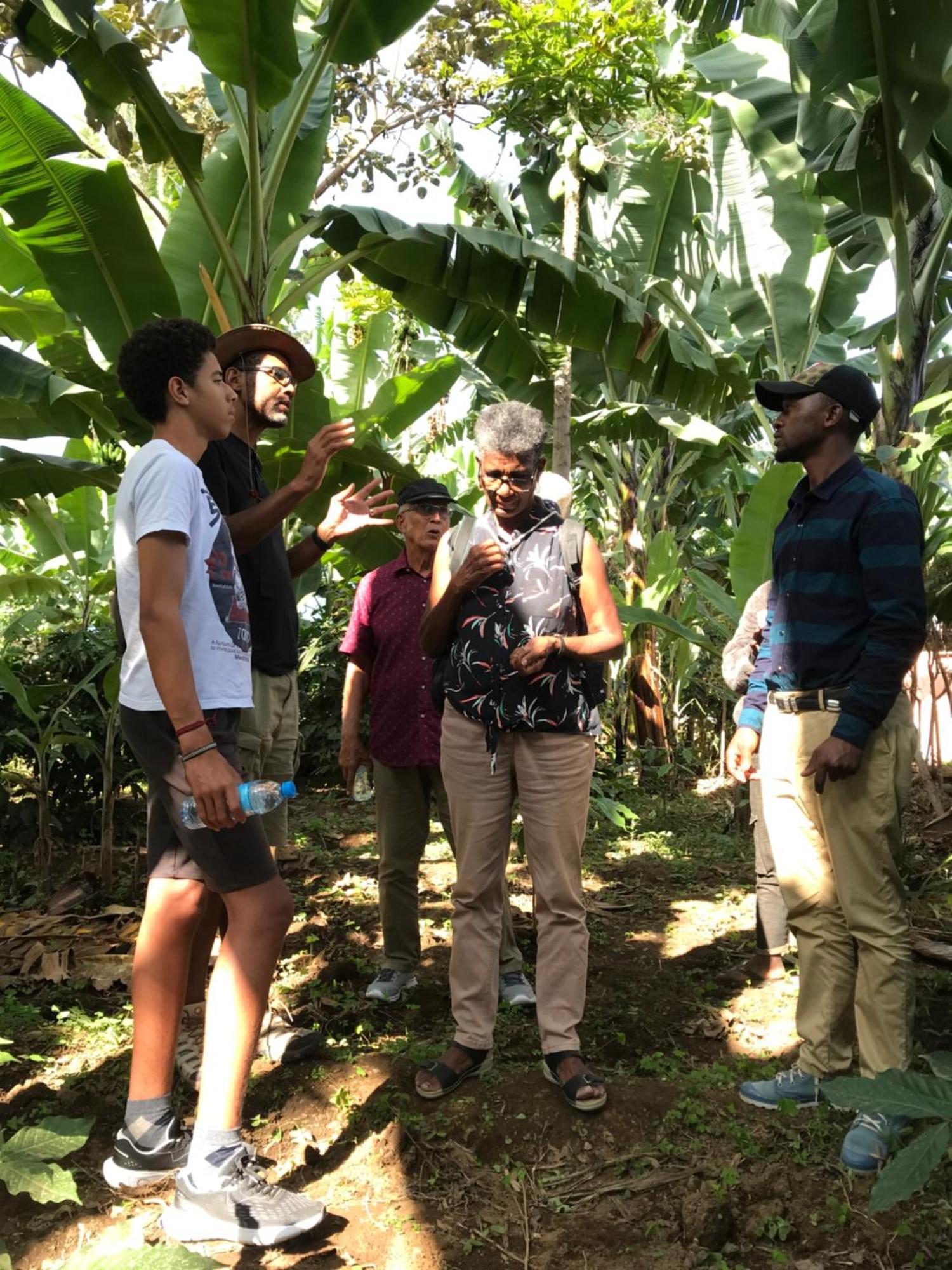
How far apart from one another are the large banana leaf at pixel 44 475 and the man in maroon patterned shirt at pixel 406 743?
159 centimetres

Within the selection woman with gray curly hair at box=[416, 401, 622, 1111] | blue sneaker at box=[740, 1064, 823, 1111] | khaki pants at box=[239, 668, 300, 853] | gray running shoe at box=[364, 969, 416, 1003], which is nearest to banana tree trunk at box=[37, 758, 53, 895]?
khaki pants at box=[239, 668, 300, 853]

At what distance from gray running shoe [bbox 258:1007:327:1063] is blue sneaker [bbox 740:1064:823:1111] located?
4.39ft

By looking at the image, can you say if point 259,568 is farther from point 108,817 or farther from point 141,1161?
point 108,817

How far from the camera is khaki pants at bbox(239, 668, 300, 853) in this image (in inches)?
132

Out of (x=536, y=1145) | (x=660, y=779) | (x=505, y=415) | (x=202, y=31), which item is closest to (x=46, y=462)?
(x=202, y=31)

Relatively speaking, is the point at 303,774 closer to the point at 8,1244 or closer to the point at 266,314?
the point at 266,314

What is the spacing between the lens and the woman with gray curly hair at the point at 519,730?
298 centimetres

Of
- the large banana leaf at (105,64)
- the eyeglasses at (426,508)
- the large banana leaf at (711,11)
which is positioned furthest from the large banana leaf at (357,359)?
the eyeglasses at (426,508)

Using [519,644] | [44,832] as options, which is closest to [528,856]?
[519,644]

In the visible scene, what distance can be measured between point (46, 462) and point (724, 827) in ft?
15.8

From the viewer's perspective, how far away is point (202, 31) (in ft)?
13.8

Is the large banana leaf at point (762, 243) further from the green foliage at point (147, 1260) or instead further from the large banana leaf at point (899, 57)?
the green foliage at point (147, 1260)

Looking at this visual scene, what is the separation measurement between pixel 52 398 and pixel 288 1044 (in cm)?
279

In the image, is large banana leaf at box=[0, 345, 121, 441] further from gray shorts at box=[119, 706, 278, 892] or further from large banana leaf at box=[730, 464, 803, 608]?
large banana leaf at box=[730, 464, 803, 608]
